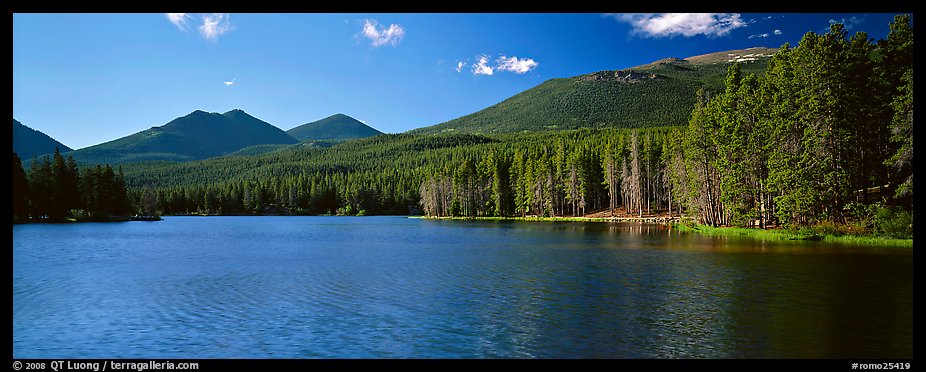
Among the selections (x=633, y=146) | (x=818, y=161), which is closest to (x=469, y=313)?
(x=818, y=161)

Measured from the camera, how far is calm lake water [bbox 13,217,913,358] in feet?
47.1

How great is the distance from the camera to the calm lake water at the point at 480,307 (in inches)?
565

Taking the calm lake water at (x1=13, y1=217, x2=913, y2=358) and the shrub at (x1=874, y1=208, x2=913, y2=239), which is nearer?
the calm lake water at (x1=13, y1=217, x2=913, y2=358)

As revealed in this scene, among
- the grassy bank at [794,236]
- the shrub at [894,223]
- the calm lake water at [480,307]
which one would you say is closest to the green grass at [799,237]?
the grassy bank at [794,236]

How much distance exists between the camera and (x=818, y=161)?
4116 centimetres

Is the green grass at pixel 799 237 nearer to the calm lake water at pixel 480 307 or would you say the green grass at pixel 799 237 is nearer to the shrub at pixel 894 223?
the shrub at pixel 894 223

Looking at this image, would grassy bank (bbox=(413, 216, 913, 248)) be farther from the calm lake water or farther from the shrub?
the calm lake water


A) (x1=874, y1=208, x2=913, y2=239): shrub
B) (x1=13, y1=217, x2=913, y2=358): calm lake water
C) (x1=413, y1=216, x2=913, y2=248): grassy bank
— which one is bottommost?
(x1=13, y1=217, x2=913, y2=358): calm lake water

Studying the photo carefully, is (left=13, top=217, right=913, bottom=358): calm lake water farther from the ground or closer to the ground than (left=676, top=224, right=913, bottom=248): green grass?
closer to the ground

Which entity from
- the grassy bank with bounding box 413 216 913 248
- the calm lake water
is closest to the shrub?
the grassy bank with bounding box 413 216 913 248

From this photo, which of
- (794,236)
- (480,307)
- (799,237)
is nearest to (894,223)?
(799,237)

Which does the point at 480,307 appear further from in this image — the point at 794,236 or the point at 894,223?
the point at 794,236
